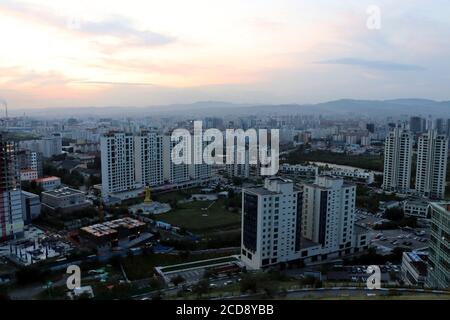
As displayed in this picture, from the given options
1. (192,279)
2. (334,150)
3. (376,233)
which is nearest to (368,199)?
(376,233)

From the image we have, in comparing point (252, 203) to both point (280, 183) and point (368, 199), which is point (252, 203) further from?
point (368, 199)

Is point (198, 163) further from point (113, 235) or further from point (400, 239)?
point (400, 239)

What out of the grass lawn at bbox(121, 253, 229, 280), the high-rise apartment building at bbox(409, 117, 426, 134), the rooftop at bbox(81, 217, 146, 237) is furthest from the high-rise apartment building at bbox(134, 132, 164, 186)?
the high-rise apartment building at bbox(409, 117, 426, 134)

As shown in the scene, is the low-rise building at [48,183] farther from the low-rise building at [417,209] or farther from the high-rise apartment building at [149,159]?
the low-rise building at [417,209]
